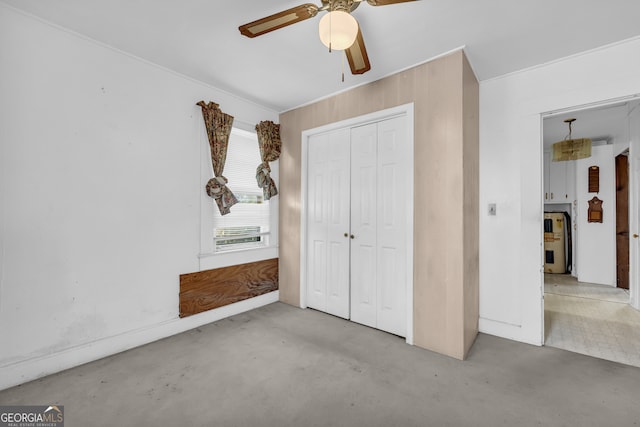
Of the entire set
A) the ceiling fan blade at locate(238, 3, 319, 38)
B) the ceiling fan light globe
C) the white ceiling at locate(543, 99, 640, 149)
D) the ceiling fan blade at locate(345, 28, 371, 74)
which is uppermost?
the white ceiling at locate(543, 99, 640, 149)

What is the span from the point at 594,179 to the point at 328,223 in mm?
4661

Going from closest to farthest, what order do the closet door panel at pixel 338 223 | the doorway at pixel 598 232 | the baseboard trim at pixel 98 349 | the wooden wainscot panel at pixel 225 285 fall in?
1. the baseboard trim at pixel 98 349
2. the wooden wainscot panel at pixel 225 285
3. the closet door panel at pixel 338 223
4. the doorway at pixel 598 232

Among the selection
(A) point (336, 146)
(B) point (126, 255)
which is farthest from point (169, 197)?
(A) point (336, 146)

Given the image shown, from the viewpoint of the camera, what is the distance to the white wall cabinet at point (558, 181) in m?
5.36

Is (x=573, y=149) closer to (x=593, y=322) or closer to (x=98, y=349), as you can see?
(x=593, y=322)

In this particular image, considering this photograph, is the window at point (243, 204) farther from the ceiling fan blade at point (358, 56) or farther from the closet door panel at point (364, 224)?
the ceiling fan blade at point (358, 56)

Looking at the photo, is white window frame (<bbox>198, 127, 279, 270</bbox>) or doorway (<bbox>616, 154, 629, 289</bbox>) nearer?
white window frame (<bbox>198, 127, 279, 270</bbox>)

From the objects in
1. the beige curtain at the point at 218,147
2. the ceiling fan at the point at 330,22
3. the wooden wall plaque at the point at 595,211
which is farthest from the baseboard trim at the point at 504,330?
the wooden wall plaque at the point at 595,211

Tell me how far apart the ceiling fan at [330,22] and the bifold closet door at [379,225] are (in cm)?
112

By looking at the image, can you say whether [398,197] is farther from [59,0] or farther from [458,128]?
[59,0]

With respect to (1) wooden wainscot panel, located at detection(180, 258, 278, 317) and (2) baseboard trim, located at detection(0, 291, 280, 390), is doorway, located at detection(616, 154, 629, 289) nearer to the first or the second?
(1) wooden wainscot panel, located at detection(180, 258, 278, 317)

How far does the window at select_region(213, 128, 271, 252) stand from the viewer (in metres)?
3.30

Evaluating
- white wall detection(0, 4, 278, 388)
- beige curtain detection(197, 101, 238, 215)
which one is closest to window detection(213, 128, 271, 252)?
beige curtain detection(197, 101, 238, 215)

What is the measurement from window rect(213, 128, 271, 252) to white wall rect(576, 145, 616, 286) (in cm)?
526
